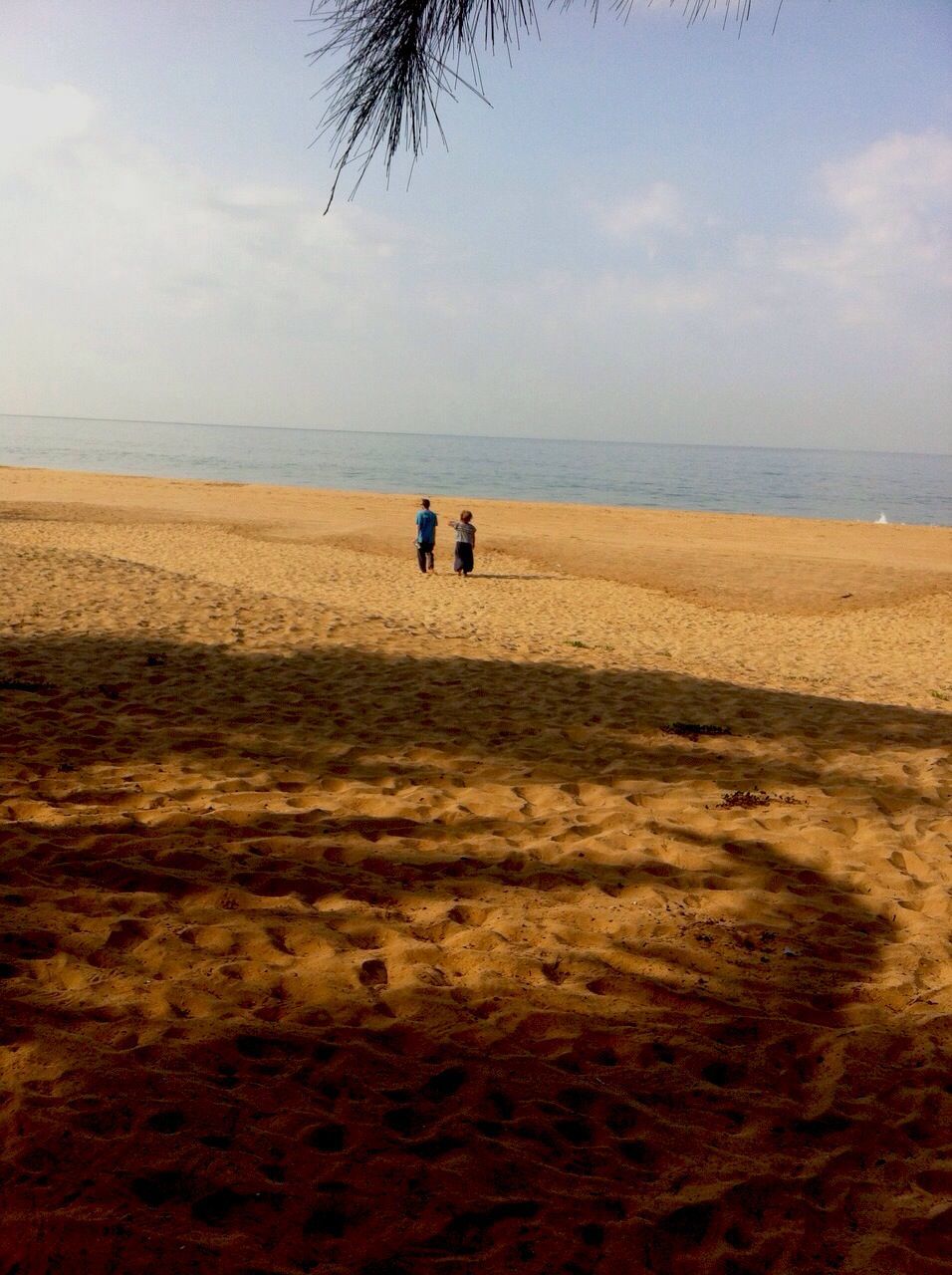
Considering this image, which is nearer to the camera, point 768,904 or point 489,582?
point 768,904

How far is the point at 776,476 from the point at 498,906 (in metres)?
98.3

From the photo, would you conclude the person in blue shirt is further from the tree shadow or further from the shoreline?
the tree shadow

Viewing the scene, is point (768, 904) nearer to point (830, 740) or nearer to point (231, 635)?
point (830, 740)

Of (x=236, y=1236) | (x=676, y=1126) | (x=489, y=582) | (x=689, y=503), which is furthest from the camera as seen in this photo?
(x=689, y=503)

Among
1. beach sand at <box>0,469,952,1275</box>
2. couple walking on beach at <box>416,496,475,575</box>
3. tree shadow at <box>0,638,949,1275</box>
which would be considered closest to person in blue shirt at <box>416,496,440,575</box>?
couple walking on beach at <box>416,496,475,575</box>

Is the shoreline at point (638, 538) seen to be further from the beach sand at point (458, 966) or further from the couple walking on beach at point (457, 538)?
the beach sand at point (458, 966)

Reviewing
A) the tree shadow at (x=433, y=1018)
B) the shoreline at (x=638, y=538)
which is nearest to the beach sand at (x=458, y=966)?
the tree shadow at (x=433, y=1018)

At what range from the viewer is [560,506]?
1583 inches

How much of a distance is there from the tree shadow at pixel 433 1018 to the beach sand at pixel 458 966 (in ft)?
0.05

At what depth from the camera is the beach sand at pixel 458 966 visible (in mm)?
2535

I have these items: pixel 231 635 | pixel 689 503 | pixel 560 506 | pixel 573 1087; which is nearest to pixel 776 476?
pixel 689 503

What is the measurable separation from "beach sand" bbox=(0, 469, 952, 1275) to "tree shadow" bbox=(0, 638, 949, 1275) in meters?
0.01

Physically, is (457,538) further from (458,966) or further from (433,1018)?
(433,1018)

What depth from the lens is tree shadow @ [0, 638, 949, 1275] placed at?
2.50 m
